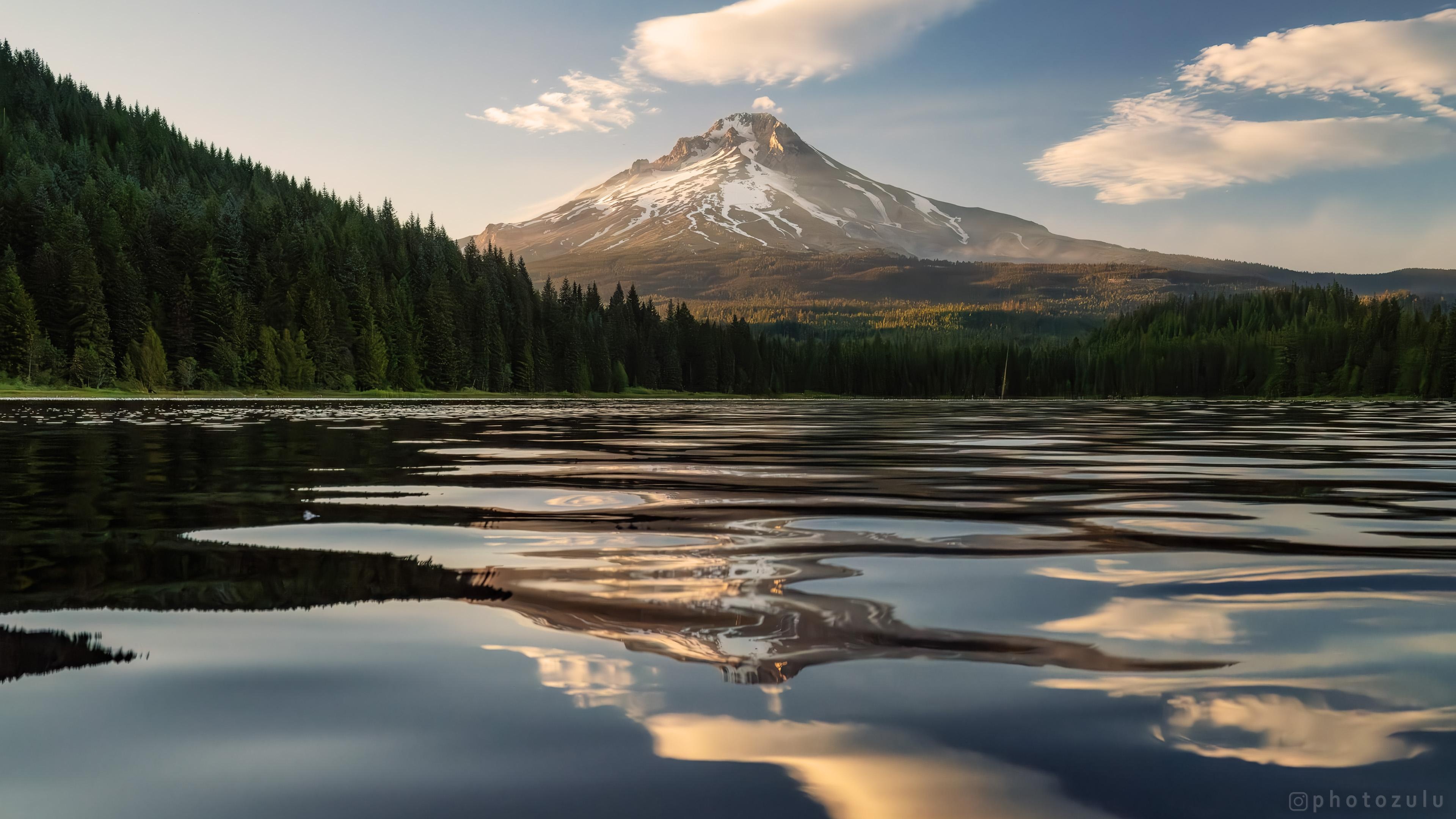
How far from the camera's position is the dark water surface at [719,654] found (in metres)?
3.77

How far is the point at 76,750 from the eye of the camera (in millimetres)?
4047

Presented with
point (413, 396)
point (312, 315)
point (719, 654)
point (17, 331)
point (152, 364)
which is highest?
point (312, 315)

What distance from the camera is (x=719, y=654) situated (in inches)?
222

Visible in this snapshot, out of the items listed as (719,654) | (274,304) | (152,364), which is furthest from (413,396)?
(719,654)

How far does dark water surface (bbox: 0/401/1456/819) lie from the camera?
12.4 feet

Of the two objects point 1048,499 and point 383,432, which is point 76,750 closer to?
point 1048,499

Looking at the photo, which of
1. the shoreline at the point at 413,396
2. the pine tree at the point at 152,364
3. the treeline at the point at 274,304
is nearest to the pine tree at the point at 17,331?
the treeline at the point at 274,304

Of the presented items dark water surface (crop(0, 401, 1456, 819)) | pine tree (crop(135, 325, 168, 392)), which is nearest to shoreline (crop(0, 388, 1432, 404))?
pine tree (crop(135, 325, 168, 392))

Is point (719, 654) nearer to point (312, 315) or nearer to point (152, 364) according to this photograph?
point (152, 364)

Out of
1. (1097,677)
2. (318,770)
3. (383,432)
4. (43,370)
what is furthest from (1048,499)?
(43,370)

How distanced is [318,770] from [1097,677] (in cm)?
380

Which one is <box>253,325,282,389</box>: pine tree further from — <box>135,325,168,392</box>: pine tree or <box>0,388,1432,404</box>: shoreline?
<box>135,325,168,392</box>: pine tree

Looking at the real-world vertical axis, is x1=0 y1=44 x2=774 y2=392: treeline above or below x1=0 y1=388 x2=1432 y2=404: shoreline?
above

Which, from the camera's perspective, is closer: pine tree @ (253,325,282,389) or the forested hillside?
the forested hillside
